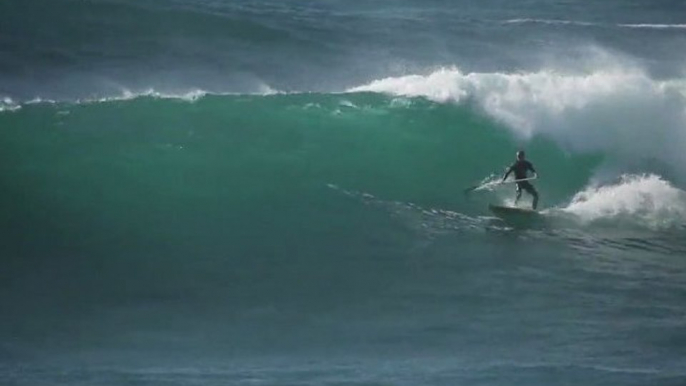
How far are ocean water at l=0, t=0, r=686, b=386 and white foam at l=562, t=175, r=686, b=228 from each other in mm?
50

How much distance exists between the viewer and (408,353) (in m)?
18.4

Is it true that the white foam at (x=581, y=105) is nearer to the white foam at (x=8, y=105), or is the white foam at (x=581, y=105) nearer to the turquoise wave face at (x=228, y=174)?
the turquoise wave face at (x=228, y=174)

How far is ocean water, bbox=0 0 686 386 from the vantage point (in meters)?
18.6

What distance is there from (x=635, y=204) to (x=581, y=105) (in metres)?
4.00

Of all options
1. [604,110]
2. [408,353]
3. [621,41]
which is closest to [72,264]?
[408,353]

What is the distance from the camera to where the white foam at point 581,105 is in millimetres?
27125

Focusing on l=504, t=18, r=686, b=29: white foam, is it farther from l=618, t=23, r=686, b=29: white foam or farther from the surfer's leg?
the surfer's leg

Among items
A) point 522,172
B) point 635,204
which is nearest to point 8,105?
point 522,172

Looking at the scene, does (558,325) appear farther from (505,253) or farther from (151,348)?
(151,348)

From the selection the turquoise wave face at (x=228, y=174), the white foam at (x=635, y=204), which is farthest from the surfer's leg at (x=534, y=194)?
the turquoise wave face at (x=228, y=174)

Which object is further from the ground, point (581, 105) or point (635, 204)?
point (581, 105)

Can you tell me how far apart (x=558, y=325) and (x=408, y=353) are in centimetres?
224

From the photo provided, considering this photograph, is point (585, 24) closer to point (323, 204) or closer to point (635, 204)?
point (635, 204)

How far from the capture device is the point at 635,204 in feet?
80.1
